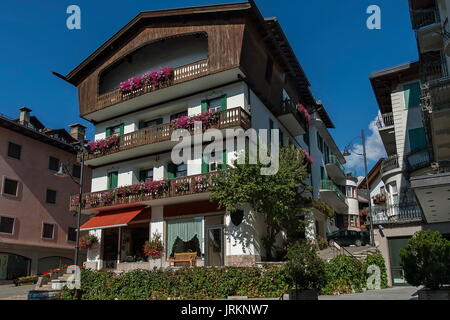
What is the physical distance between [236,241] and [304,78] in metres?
17.6

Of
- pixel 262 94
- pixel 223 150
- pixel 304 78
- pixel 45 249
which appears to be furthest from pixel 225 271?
pixel 45 249

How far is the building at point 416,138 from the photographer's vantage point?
778 inches

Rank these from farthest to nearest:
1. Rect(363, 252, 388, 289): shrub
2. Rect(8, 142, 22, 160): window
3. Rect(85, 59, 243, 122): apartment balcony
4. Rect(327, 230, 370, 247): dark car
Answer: Rect(8, 142, 22, 160): window, Rect(327, 230, 370, 247): dark car, Rect(85, 59, 243, 122): apartment balcony, Rect(363, 252, 388, 289): shrub

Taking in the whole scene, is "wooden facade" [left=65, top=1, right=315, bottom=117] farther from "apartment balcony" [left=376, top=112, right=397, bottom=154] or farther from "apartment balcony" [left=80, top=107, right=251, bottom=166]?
"apartment balcony" [left=376, top=112, right=397, bottom=154]

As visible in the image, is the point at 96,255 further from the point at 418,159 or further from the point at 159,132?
the point at 418,159

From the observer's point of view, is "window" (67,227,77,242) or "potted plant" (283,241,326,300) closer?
"potted plant" (283,241,326,300)

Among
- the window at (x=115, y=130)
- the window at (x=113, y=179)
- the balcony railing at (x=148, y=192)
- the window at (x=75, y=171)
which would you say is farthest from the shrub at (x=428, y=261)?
the window at (x=75, y=171)

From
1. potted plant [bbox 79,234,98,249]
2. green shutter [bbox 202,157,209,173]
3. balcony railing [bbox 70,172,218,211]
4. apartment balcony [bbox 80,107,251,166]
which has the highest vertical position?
apartment balcony [bbox 80,107,251,166]

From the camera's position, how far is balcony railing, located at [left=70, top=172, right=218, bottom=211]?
24125 millimetres

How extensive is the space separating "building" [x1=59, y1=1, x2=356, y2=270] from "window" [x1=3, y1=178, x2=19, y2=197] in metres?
7.55

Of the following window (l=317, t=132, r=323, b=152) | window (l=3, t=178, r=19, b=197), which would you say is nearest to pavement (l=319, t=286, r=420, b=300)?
window (l=317, t=132, r=323, b=152)

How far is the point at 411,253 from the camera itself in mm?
12602

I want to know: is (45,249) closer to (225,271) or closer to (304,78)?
(225,271)

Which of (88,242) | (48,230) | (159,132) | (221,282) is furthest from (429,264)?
(48,230)
